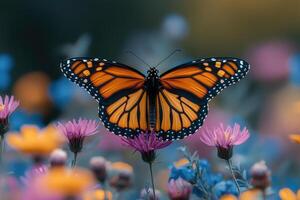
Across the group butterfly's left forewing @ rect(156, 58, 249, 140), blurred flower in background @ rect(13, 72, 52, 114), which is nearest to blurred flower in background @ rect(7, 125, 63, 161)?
butterfly's left forewing @ rect(156, 58, 249, 140)

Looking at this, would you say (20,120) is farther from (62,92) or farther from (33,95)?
(33,95)

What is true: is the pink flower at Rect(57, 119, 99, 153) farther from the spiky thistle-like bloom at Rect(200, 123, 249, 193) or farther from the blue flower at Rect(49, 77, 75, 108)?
the blue flower at Rect(49, 77, 75, 108)

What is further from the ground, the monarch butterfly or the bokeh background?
the bokeh background

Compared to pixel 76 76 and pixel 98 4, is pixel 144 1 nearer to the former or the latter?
pixel 98 4

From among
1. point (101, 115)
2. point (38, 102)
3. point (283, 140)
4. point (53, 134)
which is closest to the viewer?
point (53, 134)

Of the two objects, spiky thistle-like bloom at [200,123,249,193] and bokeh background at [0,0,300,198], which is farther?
bokeh background at [0,0,300,198]

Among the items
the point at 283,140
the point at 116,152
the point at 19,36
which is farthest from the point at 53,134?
the point at 19,36
